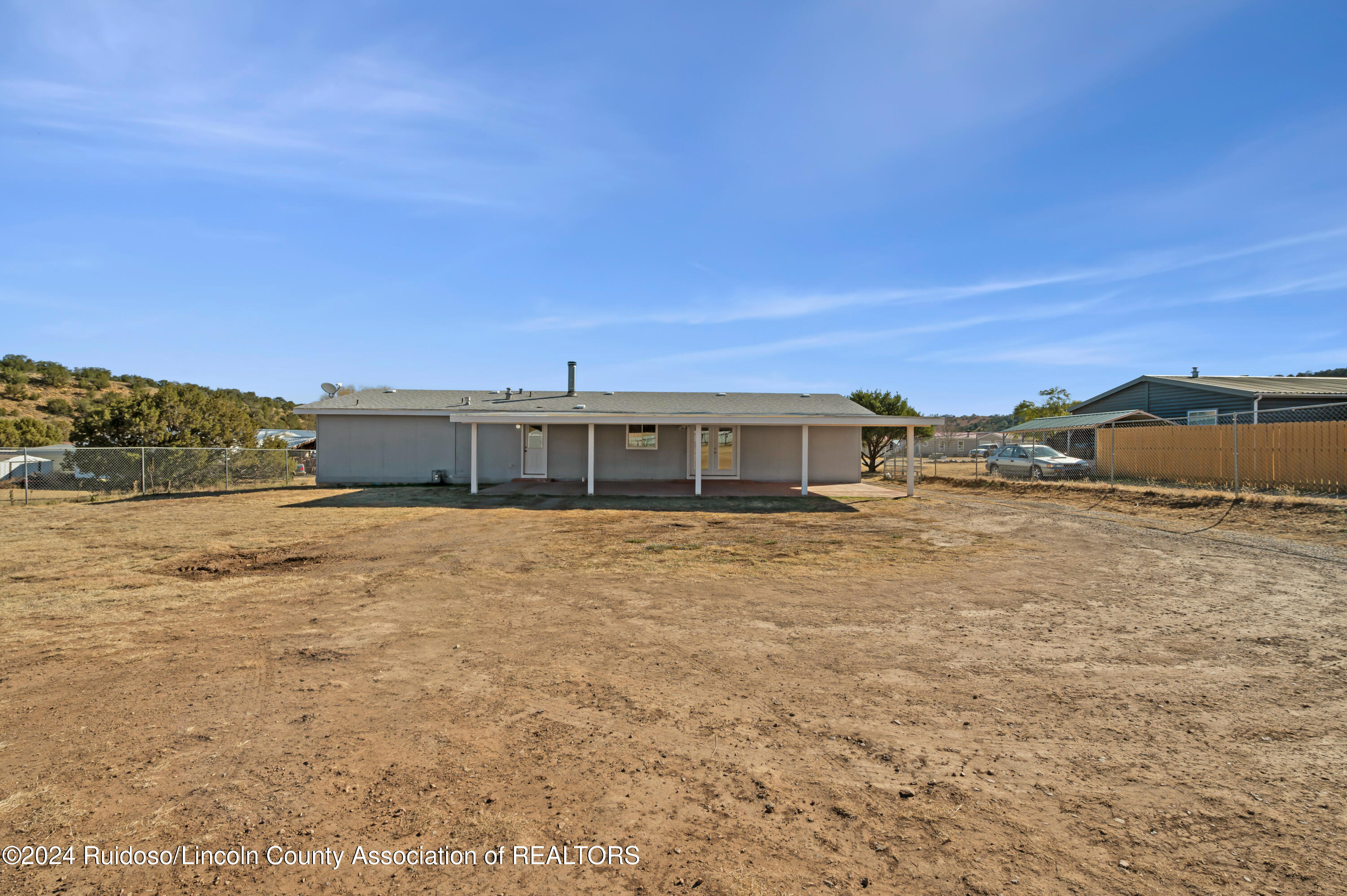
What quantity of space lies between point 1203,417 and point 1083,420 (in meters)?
4.20

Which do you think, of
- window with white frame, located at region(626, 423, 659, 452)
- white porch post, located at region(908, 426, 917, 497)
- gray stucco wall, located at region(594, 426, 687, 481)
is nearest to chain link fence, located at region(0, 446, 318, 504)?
gray stucco wall, located at region(594, 426, 687, 481)

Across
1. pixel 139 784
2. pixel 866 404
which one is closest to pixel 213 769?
pixel 139 784

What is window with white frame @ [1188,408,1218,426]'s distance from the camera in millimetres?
20344

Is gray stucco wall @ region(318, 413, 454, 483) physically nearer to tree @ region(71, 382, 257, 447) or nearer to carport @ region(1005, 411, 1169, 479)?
tree @ region(71, 382, 257, 447)

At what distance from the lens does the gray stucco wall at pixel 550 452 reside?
19312mm

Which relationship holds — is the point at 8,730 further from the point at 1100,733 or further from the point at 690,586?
the point at 1100,733

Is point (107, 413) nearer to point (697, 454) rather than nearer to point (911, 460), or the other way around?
point (697, 454)

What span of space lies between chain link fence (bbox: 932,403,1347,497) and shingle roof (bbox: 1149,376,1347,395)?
0.96m

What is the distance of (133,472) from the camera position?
17125 millimetres

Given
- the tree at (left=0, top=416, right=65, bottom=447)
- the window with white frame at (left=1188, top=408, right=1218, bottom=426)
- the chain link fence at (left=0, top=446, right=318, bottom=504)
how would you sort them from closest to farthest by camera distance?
1. the chain link fence at (left=0, top=446, right=318, bottom=504)
2. the window with white frame at (left=1188, top=408, right=1218, bottom=426)
3. the tree at (left=0, top=416, right=65, bottom=447)

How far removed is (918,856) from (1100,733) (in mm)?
1754

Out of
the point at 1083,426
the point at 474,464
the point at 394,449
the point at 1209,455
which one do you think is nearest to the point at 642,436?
the point at 474,464

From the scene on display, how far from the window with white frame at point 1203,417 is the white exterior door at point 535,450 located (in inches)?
848

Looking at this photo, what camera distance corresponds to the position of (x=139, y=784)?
9.37ft
